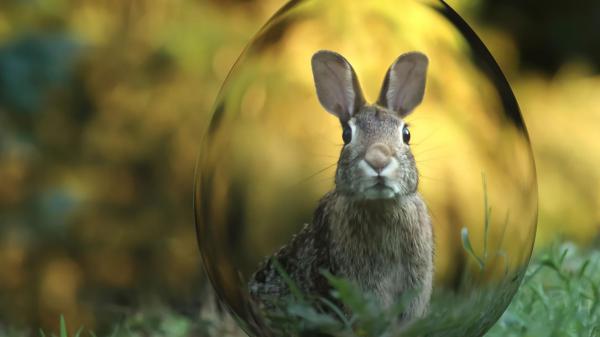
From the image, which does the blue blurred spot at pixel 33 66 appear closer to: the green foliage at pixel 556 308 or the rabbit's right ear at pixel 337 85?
the green foliage at pixel 556 308

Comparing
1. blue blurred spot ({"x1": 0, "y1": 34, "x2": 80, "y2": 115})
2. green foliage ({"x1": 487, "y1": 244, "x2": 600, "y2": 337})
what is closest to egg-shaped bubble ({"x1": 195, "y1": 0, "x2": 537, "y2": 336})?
green foliage ({"x1": 487, "y1": 244, "x2": 600, "y2": 337})

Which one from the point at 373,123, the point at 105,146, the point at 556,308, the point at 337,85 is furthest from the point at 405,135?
the point at 105,146

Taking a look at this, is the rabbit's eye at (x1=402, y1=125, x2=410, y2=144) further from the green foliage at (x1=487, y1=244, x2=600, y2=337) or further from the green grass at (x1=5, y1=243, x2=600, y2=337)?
the green foliage at (x1=487, y1=244, x2=600, y2=337)

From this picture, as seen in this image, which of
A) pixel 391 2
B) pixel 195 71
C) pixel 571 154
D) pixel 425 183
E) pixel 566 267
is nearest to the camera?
pixel 425 183

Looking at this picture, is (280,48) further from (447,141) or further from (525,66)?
(525,66)

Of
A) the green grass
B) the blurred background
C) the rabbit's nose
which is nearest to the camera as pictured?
the rabbit's nose

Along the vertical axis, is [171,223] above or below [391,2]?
below

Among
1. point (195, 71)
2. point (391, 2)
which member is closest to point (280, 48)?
point (391, 2)
